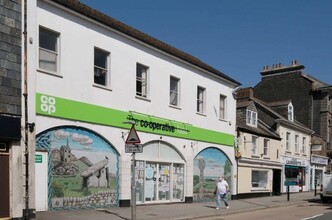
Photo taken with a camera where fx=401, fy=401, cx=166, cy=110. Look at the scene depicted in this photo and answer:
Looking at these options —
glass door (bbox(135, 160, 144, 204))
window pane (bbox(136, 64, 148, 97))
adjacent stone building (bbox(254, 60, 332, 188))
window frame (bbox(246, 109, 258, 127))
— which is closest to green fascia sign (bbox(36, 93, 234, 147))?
window pane (bbox(136, 64, 148, 97))

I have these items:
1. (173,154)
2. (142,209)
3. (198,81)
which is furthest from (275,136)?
(142,209)

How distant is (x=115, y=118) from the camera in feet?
54.9

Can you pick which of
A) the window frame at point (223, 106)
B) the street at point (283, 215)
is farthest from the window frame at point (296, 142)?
the street at point (283, 215)

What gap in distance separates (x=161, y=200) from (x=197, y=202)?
120 inches

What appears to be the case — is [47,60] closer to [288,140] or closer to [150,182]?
[150,182]

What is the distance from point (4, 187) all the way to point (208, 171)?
13468 mm

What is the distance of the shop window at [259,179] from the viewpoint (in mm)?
28261

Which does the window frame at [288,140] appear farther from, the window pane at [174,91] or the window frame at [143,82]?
the window frame at [143,82]

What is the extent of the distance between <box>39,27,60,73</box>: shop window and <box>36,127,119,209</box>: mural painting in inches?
90.7

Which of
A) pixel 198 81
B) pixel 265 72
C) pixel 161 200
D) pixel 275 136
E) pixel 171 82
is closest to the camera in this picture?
pixel 161 200

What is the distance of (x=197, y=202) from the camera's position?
21891mm

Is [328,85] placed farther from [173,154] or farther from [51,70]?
[51,70]

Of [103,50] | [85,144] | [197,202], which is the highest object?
[103,50]

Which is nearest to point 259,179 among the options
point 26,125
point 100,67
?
point 100,67
